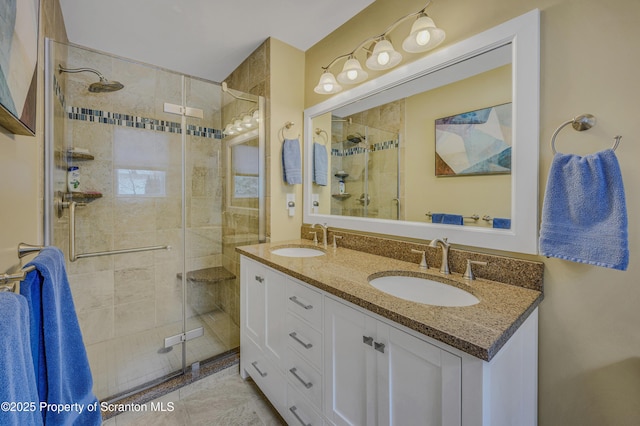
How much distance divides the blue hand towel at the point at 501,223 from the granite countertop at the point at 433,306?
0.25m

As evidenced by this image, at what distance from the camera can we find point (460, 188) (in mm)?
1286

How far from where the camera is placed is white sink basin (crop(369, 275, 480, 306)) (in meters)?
1.12

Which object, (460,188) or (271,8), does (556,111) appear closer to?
(460,188)

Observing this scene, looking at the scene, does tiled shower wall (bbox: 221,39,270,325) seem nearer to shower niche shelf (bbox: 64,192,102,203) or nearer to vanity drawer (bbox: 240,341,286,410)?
vanity drawer (bbox: 240,341,286,410)

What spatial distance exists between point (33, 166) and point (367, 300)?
1549 millimetres

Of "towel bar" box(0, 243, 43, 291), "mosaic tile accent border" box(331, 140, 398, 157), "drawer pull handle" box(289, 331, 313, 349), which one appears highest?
"mosaic tile accent border" box(331, 140, 398, 157)

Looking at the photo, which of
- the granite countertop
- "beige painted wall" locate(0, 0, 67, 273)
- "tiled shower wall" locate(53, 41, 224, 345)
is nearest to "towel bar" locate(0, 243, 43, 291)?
"beige painted wall" locate(0, 0, 67, 273)

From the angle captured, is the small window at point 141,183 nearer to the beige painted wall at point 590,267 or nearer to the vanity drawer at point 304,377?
the vanity drawer at point 304,377

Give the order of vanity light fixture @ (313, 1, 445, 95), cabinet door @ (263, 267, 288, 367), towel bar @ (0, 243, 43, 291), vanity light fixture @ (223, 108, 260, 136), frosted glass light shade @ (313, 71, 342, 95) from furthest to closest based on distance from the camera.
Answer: vanity light fixture @ (223, 108, 260, 136) < frosted glass light shade @ (313, 71, 342, 95) < cabinet door @ (263, 267, 288, 367) < vanity light fixture @ (313, 1, 445, 95) < towel bar @ (0, 243, 43, 291)

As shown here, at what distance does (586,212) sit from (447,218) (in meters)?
0.53

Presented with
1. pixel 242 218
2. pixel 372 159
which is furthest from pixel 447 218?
pixel 242 218

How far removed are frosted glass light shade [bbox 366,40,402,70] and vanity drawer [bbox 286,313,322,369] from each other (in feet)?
4.92

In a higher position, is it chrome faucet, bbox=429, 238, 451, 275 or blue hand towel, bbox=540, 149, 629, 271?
blue hand towel, bbox=540, 149, 629, 271

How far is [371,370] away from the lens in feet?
3.02
